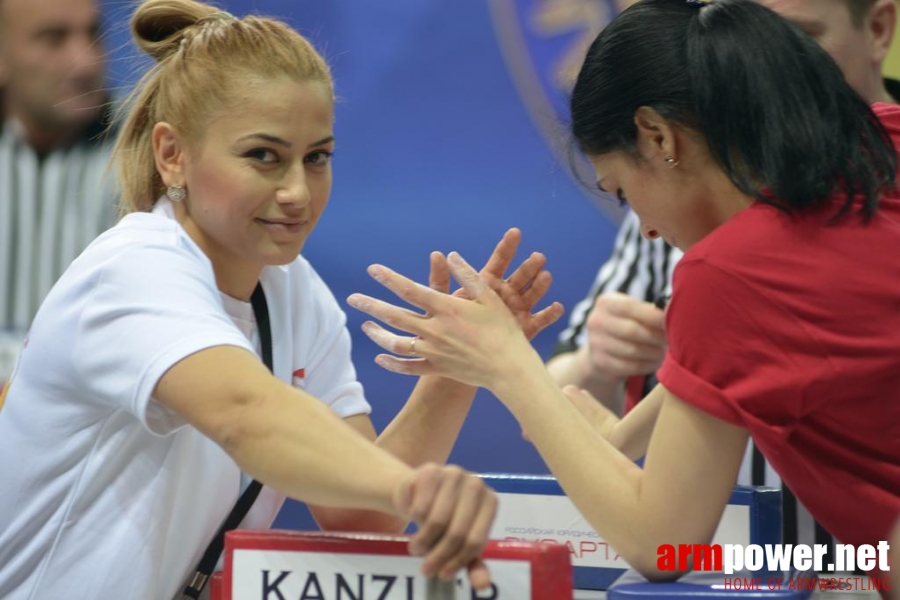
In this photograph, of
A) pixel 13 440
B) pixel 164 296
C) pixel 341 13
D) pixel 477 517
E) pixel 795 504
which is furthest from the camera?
pixel 341 13

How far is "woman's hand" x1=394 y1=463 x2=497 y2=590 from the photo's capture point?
3.53 feet

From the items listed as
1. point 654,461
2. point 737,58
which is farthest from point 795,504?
point 737,58

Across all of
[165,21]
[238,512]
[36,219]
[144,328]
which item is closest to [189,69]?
[165,21]

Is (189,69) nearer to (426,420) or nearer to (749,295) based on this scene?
(426,420)

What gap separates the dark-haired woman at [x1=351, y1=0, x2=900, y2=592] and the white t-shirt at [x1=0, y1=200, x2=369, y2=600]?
37 cm

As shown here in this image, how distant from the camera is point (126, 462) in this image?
4.63 ft

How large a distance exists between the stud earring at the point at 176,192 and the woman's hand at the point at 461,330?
271 mm

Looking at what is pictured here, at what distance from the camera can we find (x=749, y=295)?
1.30 metres

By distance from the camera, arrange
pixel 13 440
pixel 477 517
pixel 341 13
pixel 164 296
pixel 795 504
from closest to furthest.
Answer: pixel 477 517 < pixel 164 296 < pixel 13 440 < pixel 795 504 < pixel 341 13

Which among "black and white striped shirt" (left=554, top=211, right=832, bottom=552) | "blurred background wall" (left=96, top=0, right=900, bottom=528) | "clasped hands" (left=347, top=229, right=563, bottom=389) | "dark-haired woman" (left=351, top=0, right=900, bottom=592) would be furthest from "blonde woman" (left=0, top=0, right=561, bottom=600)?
"blurred background wall" (left=96, top=0, right=900, bottom=528)

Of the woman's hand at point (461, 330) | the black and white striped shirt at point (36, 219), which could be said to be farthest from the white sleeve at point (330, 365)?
the black and white striped shirt at point (36, 219)

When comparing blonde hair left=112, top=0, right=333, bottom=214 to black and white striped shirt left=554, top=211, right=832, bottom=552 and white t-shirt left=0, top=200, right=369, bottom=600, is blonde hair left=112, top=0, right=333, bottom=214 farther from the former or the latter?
black and white striped shirt left=554, top=211, right=832, bottom=552

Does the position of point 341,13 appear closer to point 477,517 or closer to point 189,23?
point 189,23

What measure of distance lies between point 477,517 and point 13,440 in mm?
676
